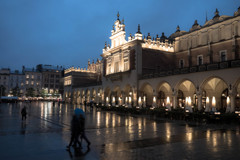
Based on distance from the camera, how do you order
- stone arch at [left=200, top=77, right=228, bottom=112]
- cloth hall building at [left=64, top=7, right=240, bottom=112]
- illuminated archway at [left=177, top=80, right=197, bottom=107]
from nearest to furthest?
cloth hall building at [left=64, top=7, right=240, bottom=112] → stone arch at [left=200, top=77, right=228, bottom=112] → illuminated archway at [left=177, top=80, right=197, bottom=107]

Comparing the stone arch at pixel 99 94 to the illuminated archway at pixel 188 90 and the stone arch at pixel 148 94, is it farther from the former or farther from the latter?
the illuminated archway at pixel 188 90

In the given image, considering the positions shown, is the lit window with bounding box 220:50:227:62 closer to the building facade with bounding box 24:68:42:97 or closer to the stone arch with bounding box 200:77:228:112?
the stone arch with bounding box 200:77:228:112

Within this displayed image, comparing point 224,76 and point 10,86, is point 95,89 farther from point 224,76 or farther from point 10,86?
point 10,86

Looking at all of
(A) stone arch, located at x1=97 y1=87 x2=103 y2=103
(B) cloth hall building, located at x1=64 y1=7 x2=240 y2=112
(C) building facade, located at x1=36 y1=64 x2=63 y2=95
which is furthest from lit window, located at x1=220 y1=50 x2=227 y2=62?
(C) building facade, located at x1=36 y1=64 x2=63 y2=95

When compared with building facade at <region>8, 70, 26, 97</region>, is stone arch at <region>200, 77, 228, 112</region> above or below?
below

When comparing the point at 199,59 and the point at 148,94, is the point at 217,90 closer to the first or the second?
the point at 199,59

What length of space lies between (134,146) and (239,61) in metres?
15.7

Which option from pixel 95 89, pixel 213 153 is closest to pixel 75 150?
pixel 213 153

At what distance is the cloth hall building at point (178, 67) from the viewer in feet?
78.8

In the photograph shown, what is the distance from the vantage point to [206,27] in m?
33.1

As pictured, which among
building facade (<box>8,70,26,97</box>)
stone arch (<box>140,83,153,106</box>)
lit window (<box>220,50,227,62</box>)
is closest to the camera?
lit window (<box>220,50,227,62</box>)

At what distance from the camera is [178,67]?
126ft

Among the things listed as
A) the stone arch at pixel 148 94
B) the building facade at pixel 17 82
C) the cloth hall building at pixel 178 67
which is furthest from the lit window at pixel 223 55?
the building facade at pixel 17 82

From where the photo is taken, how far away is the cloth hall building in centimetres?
2401
